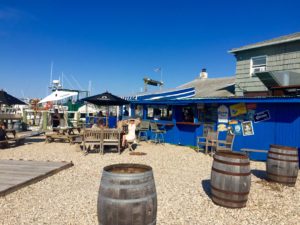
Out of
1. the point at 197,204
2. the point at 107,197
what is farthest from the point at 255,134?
the point at 107,197

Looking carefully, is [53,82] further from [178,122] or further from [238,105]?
[238,105]

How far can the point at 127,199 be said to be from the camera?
305 cm

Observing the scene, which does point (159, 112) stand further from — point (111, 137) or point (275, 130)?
point (275, 130)

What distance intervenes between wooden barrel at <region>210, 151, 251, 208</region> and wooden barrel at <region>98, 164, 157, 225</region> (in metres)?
2.00

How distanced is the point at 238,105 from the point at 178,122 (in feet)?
11.3

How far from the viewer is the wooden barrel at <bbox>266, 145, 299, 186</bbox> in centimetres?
617

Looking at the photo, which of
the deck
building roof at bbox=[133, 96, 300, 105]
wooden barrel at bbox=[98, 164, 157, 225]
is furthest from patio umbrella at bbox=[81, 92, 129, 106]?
wooden barrel at bbox=[98, 164, 157, 225]

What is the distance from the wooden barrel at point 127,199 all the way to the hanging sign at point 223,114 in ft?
26.6

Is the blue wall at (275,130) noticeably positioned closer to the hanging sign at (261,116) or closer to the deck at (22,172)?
the hanging sign at (261,116)

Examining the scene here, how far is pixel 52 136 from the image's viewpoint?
39.9ft

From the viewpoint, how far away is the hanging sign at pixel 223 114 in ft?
34.9

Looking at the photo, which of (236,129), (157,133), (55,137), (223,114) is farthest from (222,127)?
(55,137)

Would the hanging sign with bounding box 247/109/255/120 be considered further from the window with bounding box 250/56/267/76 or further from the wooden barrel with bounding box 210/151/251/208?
the wooden barrel with bounding box 210/151/251/208

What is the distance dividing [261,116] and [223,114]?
1.67 m
